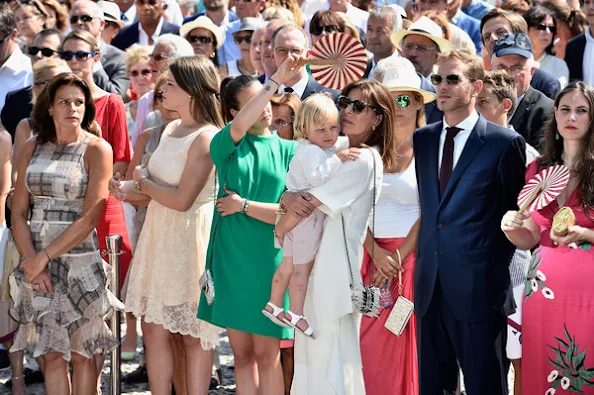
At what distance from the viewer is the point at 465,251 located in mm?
6156

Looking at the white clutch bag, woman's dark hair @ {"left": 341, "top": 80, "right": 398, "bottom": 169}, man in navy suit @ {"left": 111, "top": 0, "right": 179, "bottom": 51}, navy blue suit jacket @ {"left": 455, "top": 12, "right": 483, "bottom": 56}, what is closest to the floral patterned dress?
the white clutch bag

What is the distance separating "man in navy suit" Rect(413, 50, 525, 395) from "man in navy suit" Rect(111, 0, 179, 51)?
20.2 feet

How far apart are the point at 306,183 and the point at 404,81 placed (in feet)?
5.12

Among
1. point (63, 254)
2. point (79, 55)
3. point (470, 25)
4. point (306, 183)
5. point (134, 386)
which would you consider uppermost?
point (470, 25)

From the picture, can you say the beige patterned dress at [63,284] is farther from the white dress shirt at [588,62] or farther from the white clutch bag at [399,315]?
the white dress shirt at [588,62]

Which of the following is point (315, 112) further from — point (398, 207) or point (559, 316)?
point (559, 316)

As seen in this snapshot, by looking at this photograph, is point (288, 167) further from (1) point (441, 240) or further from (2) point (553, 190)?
(2) point (553, 190)

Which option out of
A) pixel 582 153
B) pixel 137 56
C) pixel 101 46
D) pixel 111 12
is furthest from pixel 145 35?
pixel 582 153

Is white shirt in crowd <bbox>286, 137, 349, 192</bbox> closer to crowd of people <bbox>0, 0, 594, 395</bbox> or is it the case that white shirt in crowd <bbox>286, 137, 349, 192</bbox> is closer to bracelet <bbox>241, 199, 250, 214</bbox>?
crowd of people <bbox>0, 0, 594, 395</bbox>

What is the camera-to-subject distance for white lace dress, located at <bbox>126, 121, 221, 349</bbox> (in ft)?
23.0

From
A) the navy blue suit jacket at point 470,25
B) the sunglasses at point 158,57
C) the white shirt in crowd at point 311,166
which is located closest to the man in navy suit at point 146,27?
the sunglasses at point 158,57

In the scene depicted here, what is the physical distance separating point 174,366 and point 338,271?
1.82 m

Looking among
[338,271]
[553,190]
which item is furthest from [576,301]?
[338,271]

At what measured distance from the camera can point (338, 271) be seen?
6.08 meters
